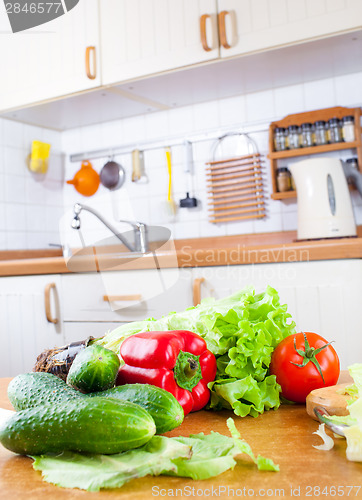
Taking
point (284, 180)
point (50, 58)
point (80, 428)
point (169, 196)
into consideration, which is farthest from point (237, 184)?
point (80, 428)

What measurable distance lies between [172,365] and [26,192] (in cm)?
246

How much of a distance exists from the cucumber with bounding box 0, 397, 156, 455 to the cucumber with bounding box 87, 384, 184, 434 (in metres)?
0.03

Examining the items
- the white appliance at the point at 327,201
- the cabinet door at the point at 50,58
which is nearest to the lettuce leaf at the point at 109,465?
the white appliance at the point at 327,201

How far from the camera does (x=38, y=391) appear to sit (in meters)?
0.56

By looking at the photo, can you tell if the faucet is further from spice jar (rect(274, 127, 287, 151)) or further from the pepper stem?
the pepper stem

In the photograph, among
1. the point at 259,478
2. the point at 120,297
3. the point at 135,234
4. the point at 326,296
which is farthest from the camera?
the point at 135,234

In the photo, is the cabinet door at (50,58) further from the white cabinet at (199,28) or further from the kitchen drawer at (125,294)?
the kitchen drawer at (125,294)

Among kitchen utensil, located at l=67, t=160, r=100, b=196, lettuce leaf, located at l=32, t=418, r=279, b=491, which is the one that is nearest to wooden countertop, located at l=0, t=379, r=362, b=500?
lettuce leaf, located at l=32, t=418, r=279, b=491

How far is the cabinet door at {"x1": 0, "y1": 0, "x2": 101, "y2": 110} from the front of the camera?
2404 mm

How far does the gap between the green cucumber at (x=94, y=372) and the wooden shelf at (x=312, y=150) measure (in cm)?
189

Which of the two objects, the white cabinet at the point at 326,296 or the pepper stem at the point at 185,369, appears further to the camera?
the white cabinet at the point at 326,296

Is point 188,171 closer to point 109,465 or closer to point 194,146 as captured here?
point 194,146

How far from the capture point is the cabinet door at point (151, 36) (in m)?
2.12

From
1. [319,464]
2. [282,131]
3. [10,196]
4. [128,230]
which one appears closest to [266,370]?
[319,464]
